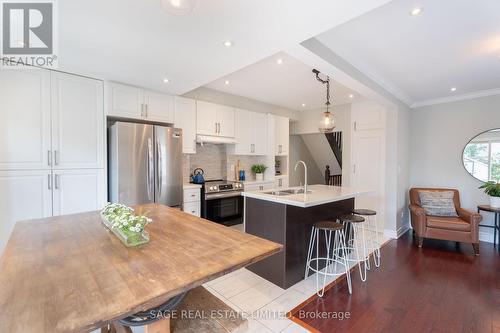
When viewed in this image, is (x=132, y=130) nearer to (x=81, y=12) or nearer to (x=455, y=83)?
(x=81, y=12)

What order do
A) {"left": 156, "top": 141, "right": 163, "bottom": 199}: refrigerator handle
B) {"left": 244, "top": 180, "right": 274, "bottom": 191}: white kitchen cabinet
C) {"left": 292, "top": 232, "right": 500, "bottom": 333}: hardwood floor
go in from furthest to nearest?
{"left": 244, "top": 180, "right": 274, "bottom": 191}: white kitchen cabinet < {"left": 156, "top": 141, "right": 163, "bottom": 199}: refrigerator handle < {"left": 292, "top": 232, "right": 500, "bottom": 333}: hardwood floor

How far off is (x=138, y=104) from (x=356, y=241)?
3.82 metres

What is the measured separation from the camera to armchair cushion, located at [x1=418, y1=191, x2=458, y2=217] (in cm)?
393

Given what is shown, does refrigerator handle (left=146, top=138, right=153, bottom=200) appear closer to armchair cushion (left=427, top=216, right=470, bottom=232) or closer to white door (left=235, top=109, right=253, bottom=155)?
white door (left=235, top=109, right=253, bottom=155)

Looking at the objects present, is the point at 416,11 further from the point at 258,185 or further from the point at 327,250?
the point at 258,185

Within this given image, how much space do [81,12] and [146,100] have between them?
1.71 meters

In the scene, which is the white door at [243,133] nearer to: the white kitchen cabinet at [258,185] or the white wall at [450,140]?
the white kitchen cabinet at [258,185]

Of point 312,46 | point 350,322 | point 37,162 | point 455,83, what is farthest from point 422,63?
point 37,162

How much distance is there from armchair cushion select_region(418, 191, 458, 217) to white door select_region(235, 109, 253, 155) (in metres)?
3.31

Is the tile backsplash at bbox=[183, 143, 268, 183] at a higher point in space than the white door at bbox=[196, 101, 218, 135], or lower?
lower

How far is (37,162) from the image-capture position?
2.52 m

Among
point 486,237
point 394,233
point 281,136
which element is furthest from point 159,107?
point 486,237

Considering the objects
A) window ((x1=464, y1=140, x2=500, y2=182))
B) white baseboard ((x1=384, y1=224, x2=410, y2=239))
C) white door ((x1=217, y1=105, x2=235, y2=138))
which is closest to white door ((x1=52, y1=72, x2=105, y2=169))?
white door ((x1=217, y1=105, x2=235, y2=138))

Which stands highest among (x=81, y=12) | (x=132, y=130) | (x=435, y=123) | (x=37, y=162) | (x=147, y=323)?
(x=81, y=12)
